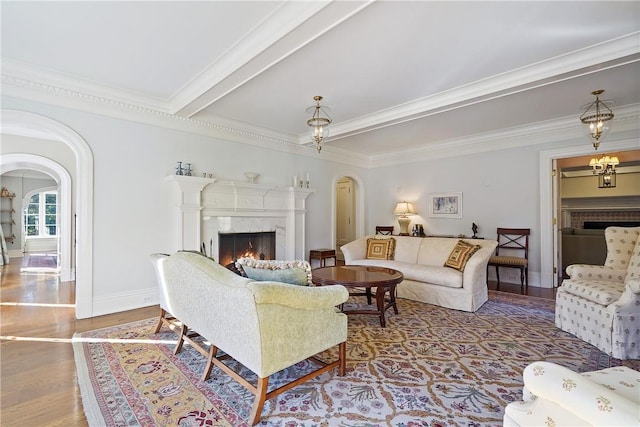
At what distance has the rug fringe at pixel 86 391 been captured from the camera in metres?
1.77

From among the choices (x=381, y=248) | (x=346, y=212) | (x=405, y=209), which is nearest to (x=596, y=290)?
(x=381, y=248)

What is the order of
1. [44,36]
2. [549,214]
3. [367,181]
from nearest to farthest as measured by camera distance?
[44,36]
[549,214]
[367,181]

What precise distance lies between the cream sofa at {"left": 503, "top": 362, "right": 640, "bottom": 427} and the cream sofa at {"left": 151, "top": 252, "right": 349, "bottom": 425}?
44.0 inches

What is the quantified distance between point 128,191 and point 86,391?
2.50 meters

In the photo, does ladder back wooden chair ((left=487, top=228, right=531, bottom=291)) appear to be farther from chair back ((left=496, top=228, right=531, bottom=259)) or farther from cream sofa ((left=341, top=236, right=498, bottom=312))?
cream sofa ((left=341, top=236, right=498, bottom=312))

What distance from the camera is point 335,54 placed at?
283cm

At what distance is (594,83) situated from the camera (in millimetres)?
3406

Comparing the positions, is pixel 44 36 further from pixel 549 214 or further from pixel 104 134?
pixel 549 214

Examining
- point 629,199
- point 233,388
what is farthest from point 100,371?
point 629,199

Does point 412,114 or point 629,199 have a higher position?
point 412,114

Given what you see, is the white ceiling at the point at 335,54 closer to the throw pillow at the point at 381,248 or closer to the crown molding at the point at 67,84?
the crown molding at the point at 67,84

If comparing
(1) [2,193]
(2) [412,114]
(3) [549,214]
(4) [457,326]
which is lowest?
(4) [457,326]

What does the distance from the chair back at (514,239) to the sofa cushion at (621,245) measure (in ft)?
5.66

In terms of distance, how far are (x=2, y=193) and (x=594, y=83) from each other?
13338 mm
